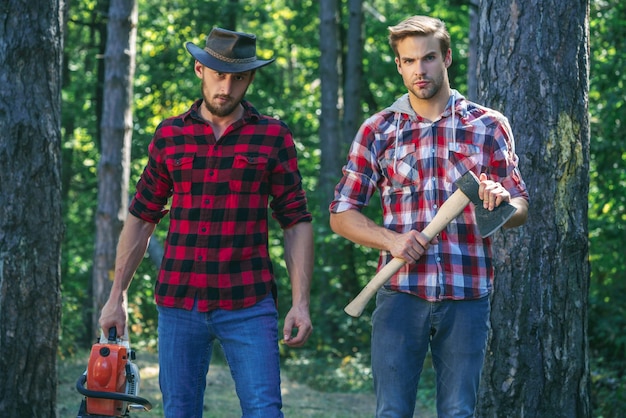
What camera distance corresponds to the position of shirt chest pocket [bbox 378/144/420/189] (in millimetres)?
4422

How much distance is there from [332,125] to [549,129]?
1301 cm

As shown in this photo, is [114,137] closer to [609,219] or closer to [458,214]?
[609,219]

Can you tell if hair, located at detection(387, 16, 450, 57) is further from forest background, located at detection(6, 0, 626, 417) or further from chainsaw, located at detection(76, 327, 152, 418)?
forest background, located at detection(6, 0, 626, 417)

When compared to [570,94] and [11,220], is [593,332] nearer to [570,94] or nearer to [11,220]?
[570,94]

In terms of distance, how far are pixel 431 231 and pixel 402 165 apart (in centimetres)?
36

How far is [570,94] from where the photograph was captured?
6.10 meters

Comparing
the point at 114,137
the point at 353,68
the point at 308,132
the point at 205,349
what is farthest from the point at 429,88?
the point at 308,132

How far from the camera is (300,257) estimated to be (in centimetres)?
475

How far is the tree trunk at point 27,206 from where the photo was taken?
6.56m

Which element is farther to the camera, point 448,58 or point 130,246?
point 130,246

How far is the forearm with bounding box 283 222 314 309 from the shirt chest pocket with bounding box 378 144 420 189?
55cm

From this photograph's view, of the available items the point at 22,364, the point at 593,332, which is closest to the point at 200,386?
the point at 22,364

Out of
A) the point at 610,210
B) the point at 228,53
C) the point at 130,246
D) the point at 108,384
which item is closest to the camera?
the point at 108,384

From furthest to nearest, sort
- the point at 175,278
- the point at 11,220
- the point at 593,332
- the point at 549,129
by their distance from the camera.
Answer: the point at 593,332
the point at 11,220
the point at 549,129
the point at 175,278
